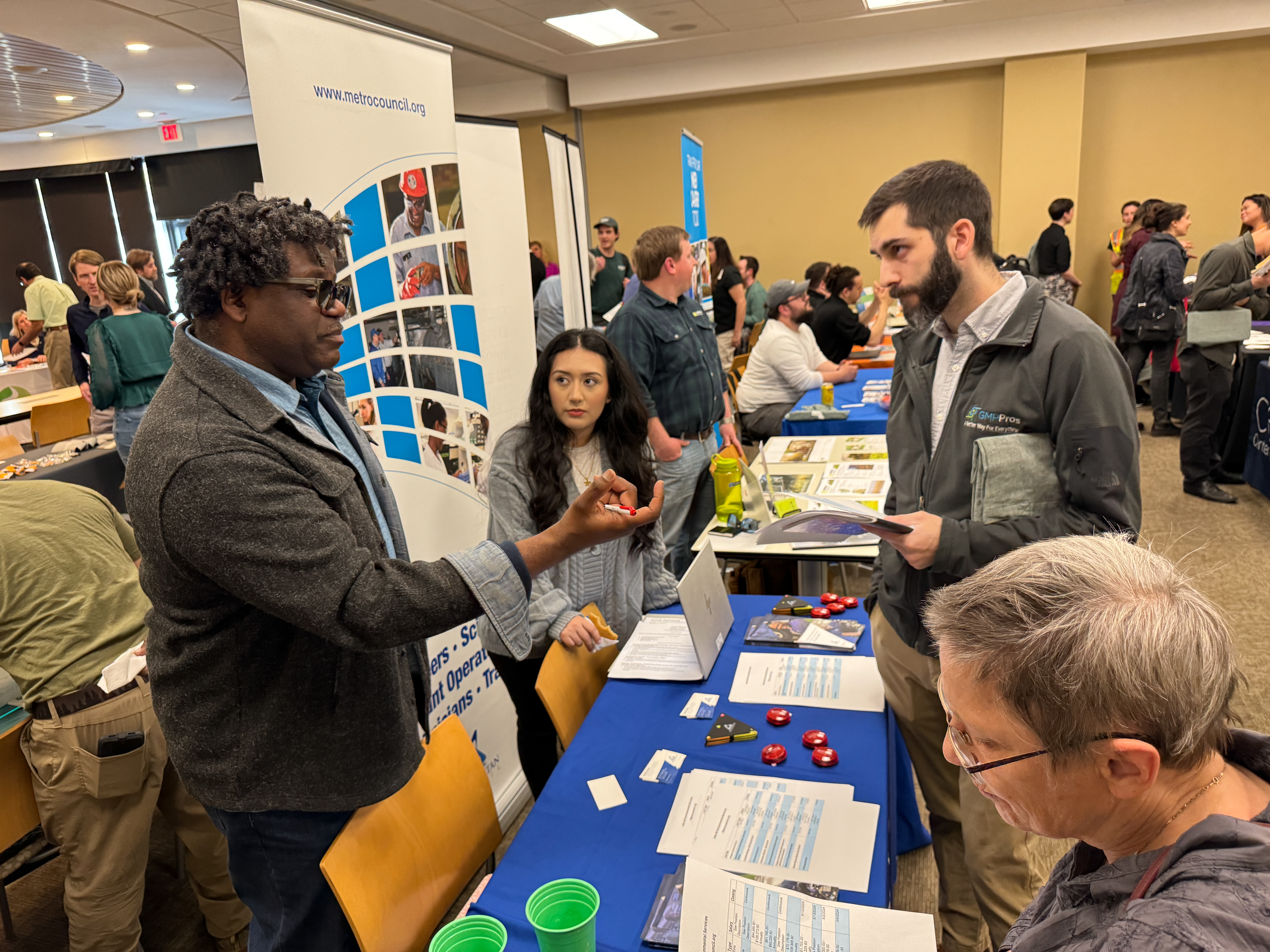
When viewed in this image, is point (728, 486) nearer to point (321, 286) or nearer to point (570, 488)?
point (570, 488)

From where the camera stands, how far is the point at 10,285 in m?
12.5

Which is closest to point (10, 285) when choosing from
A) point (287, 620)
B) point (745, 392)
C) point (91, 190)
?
point (91, 190)

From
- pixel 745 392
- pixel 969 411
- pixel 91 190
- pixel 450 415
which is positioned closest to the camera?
pixel 969 411

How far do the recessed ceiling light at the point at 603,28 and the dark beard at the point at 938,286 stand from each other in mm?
6272

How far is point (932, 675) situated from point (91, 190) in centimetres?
1418

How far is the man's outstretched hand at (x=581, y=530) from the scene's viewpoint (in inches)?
50.3

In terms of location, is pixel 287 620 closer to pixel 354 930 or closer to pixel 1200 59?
pixel 354 930

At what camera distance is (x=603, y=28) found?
24.5ft

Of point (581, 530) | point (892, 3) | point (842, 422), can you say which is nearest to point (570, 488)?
point (581, 530)

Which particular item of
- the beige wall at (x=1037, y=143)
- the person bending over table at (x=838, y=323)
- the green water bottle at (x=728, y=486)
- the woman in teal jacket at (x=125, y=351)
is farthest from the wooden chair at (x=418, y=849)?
the beige wall at (x=1037, y=143)

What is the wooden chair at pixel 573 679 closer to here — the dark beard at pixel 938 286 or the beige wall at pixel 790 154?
the dark beard at pixel 938 286

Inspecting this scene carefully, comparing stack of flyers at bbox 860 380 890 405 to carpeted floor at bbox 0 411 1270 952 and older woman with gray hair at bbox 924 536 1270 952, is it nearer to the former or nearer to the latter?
carpeted floor at bbox 0 411 1270 952

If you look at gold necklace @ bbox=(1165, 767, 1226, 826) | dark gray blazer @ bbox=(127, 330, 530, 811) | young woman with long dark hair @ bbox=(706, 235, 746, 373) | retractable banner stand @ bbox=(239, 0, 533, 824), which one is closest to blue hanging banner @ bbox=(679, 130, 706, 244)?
young woman with long dark hair @ bbox=(706, 235, 746, 373)

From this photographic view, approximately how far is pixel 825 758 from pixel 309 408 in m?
1.20
